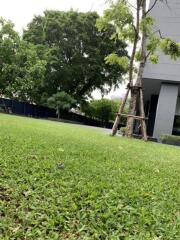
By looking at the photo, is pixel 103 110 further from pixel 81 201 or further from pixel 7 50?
pixel 81 201

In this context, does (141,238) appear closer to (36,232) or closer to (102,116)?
Answer: (36,232)

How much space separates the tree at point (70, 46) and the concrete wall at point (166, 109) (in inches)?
508

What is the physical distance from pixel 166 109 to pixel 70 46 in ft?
50.5

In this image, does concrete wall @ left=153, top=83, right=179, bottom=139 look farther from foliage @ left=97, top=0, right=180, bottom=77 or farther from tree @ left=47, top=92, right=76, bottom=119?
tree @ left=47, top=92, right=76, bottom=119

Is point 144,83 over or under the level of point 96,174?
over

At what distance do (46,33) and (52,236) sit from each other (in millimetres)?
32962

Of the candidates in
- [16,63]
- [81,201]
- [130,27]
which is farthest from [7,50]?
[81,201]

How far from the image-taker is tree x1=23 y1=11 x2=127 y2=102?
1319 inches

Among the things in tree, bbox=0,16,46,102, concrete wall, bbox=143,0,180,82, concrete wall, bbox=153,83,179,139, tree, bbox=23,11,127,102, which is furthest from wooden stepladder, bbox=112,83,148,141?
tree, bbox=23,11,127,102

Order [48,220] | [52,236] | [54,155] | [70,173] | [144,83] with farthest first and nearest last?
[144,83] → [54,155] → [70,173] → [48,220] → [52,236]

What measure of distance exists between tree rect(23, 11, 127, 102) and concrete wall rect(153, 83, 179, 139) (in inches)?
508

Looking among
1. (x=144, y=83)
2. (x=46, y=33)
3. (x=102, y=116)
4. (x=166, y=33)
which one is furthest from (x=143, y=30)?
(x=102, y=116)

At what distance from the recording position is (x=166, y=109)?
67.7 feet

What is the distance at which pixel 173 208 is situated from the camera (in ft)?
10.8
